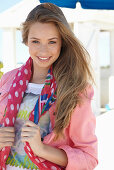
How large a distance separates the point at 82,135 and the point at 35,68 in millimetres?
598

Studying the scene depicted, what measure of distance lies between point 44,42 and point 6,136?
23.0 inches

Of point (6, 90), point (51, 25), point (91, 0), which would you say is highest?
point (91, 0)

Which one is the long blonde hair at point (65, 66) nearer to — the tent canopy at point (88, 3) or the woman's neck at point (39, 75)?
the woman's neck at point (39, 75)

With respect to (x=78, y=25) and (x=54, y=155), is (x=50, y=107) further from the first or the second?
(x=78, y=25)

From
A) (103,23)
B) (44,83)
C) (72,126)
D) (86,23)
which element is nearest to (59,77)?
(44,83)

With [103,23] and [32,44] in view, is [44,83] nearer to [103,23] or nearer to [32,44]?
[32,44]

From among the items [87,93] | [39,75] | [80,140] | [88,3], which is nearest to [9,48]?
[88,3]

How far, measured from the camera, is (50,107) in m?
1.50

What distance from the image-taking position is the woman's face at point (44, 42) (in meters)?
1.52

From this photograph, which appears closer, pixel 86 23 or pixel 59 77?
pixel 59 77

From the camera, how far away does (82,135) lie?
1.41 m

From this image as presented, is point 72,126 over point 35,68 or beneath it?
beneath

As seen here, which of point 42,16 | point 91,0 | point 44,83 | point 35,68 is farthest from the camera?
point 91,0

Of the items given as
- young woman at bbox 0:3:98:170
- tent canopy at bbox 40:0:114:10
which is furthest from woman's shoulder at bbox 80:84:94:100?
tent canopy at bbox 40:0:114:10
